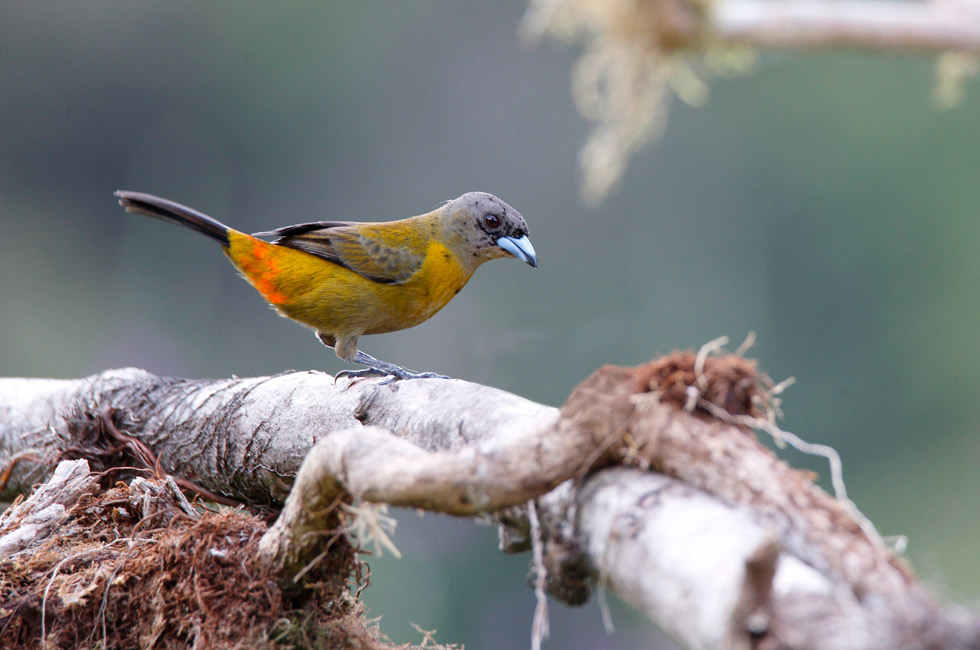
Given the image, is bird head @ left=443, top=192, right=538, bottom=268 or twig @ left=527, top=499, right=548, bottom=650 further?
bird head @ left=443, top=192, right=538, bottom=268

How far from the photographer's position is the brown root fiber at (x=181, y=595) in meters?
2.14

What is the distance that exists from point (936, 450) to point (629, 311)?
4532 millimetres

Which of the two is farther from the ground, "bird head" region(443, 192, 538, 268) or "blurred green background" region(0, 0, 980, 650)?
"blurred green background" region(0, 0, 980, 650)

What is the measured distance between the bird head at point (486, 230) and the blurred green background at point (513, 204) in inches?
241

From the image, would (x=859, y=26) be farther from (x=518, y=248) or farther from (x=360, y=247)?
(x=360, y=247)

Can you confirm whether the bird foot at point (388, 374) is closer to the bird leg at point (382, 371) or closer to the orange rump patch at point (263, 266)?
the bird leg at point (382, 371)

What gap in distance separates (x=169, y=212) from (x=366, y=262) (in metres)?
0.87

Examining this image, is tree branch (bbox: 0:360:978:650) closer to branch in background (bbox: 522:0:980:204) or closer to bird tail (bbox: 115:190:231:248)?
branch in background (bbox: 522:0:980:204)

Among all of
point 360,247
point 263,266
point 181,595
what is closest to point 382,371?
point 360,247

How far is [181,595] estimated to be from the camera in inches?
87.5

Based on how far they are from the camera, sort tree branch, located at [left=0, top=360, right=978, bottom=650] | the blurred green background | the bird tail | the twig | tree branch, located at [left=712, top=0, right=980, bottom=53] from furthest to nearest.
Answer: the blurred green background
the bird tail
tree branch, located at [left=712, top=0, right=980, bottom=53]
the twig
tree branch, located at [left=0, top=360, right=978, bottom=650]

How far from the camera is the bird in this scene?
4.18 m

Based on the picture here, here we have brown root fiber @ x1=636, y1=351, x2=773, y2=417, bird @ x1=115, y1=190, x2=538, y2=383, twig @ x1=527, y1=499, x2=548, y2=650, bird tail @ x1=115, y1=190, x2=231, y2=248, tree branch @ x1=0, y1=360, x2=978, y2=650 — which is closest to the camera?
tree branch @ x1=0, y1=360, x2=978, y2=650

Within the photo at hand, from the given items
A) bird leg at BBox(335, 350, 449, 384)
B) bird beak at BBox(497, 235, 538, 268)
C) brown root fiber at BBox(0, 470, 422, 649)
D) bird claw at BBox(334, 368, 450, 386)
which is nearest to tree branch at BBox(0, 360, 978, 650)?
brown root fiber at BBox(0, 470, 422, 649)
